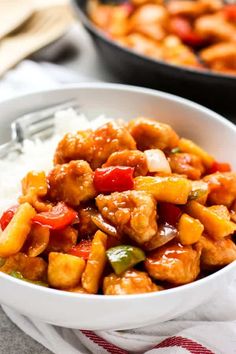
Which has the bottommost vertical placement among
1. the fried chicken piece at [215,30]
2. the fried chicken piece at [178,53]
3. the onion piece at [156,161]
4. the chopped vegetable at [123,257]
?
the fried chicken piece at [215,30]

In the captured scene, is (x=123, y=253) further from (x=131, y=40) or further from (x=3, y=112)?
(x=131, y=40)

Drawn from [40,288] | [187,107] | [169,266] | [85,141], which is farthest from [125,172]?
[187,107]

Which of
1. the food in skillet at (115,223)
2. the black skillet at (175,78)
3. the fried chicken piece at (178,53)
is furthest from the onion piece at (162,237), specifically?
the fried chicken piece at (178,53)

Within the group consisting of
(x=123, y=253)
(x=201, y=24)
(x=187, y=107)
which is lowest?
(x=201, y=24)

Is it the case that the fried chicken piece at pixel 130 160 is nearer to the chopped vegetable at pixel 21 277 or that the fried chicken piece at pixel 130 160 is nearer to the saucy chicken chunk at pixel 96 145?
the saucy chicken chunk at pixel 96 145

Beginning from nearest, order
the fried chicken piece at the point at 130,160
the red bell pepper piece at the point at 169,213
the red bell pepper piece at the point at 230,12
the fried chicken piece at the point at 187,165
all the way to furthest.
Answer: the red bell pepper piece at the point at 169,213, the fried chicken piece at the point at 130,160, the fried chicken piece at the point at 187,165, the red bell pepper piece at the point at 230,12

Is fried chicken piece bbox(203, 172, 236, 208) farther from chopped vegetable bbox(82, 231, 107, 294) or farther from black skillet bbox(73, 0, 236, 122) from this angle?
black skillet bbox(73, 0, 236, 122)

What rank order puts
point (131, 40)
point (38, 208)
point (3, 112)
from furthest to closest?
point (131, 40) → point (3, 112) → point (38, 208)

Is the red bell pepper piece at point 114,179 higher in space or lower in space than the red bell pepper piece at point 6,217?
lower
